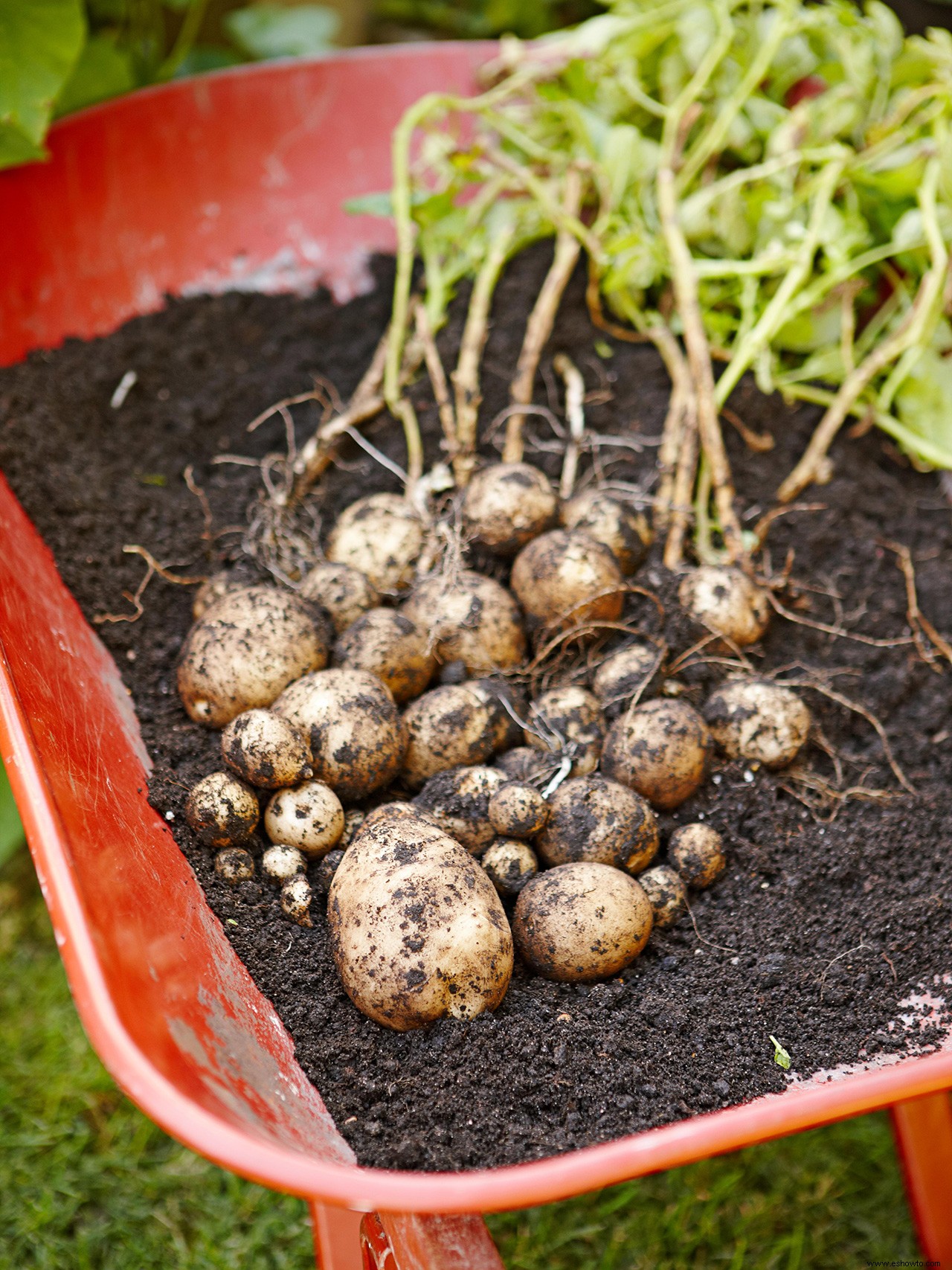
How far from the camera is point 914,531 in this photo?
5.76 feet

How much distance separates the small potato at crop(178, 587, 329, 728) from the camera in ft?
4.25

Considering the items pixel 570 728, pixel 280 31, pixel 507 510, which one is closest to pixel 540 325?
pixel 507 510

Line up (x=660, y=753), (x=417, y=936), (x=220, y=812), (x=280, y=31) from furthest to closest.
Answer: (x=280, y=31) → (x=660, y=753) → (x=220, y=812) → (x=417, y=936)

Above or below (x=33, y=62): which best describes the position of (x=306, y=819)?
below

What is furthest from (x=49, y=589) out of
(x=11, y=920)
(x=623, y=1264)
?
(x=623, y=1264)

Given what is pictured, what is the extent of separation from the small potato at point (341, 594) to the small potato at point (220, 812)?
13.6 inches

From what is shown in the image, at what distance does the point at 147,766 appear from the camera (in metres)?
1.22

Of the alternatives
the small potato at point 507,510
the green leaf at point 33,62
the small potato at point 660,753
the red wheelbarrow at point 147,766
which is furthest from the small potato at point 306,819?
the green leaf at point 33,62

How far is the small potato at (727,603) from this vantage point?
1453 millimetres

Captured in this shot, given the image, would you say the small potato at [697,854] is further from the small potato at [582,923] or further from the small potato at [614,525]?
the small potato at [614,525]

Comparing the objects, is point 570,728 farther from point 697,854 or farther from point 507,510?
point 507,510

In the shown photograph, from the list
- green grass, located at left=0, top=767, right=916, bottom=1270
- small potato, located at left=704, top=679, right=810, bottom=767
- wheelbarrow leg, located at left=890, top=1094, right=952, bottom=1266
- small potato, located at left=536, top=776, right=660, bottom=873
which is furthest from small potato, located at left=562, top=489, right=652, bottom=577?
green grass, located at left=0, top=767, right=916, bottom=1270

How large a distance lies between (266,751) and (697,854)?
547 millimetres

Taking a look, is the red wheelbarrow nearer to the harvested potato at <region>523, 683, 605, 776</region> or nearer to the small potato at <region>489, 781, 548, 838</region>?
the small potato at <region>489, 781, 548, 838</region>
